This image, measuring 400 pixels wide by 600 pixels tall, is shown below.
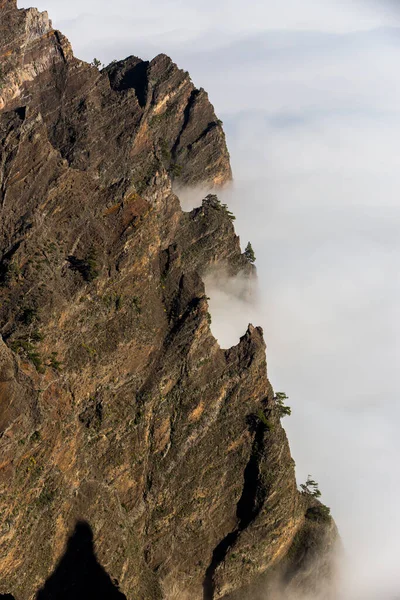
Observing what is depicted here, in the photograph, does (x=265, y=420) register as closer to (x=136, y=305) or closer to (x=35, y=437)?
(x=136, y=305)

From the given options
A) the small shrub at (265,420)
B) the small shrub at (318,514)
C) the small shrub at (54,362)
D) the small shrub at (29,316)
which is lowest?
the small shrub at (54,362)

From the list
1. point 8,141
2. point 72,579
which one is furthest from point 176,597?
point 8,141

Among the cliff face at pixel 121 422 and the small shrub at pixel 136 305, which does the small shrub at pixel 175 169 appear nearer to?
the cliff face at pixel 121 422

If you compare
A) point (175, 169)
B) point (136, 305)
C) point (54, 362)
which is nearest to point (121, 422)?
point (54, 362)

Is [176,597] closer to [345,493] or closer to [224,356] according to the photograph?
[224,356]

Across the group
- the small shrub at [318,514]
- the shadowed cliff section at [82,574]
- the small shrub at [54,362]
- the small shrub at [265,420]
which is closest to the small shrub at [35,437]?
the small shrub at [54,362]

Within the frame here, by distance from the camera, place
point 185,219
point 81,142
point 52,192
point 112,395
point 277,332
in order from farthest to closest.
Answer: point 277,332
point 185,219
point 81,142
point 52,192
point 112,395
